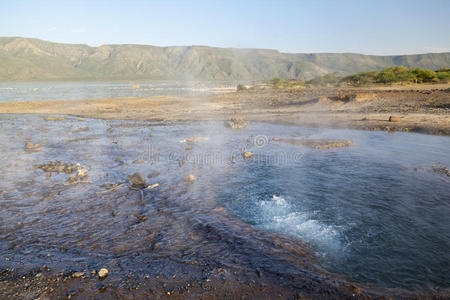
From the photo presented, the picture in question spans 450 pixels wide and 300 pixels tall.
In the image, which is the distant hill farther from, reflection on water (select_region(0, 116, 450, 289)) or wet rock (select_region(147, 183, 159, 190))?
wet rock (select_region(147, 183, 159, 190))

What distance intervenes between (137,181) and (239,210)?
2.88 metres

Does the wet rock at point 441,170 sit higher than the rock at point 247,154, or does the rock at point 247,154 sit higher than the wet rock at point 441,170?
the wet rock at point 441,170

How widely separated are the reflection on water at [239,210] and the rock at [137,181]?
0.21 m

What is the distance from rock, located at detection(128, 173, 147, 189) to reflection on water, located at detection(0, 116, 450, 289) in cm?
21

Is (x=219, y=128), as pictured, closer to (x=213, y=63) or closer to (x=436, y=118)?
(x=436, y=118)

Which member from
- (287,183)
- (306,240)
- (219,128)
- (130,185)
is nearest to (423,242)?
(306,240)

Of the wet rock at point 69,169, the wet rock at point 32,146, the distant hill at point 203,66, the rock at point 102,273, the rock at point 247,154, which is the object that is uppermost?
the distant hill at point 203,66

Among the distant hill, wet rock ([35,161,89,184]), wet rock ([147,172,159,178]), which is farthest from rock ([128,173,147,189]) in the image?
the distant hill

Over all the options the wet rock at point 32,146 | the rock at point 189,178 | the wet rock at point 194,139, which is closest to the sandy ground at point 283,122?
the rock at point 189,178

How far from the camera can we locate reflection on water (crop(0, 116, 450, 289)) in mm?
3791

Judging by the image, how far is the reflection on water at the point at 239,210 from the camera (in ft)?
12.4

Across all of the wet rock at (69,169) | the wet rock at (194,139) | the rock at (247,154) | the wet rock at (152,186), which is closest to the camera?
the wet rock at (152,186)

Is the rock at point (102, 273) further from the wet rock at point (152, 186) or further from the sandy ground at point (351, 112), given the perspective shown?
the sandy ground at point (351, 112)

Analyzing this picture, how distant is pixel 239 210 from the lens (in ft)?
17.6
